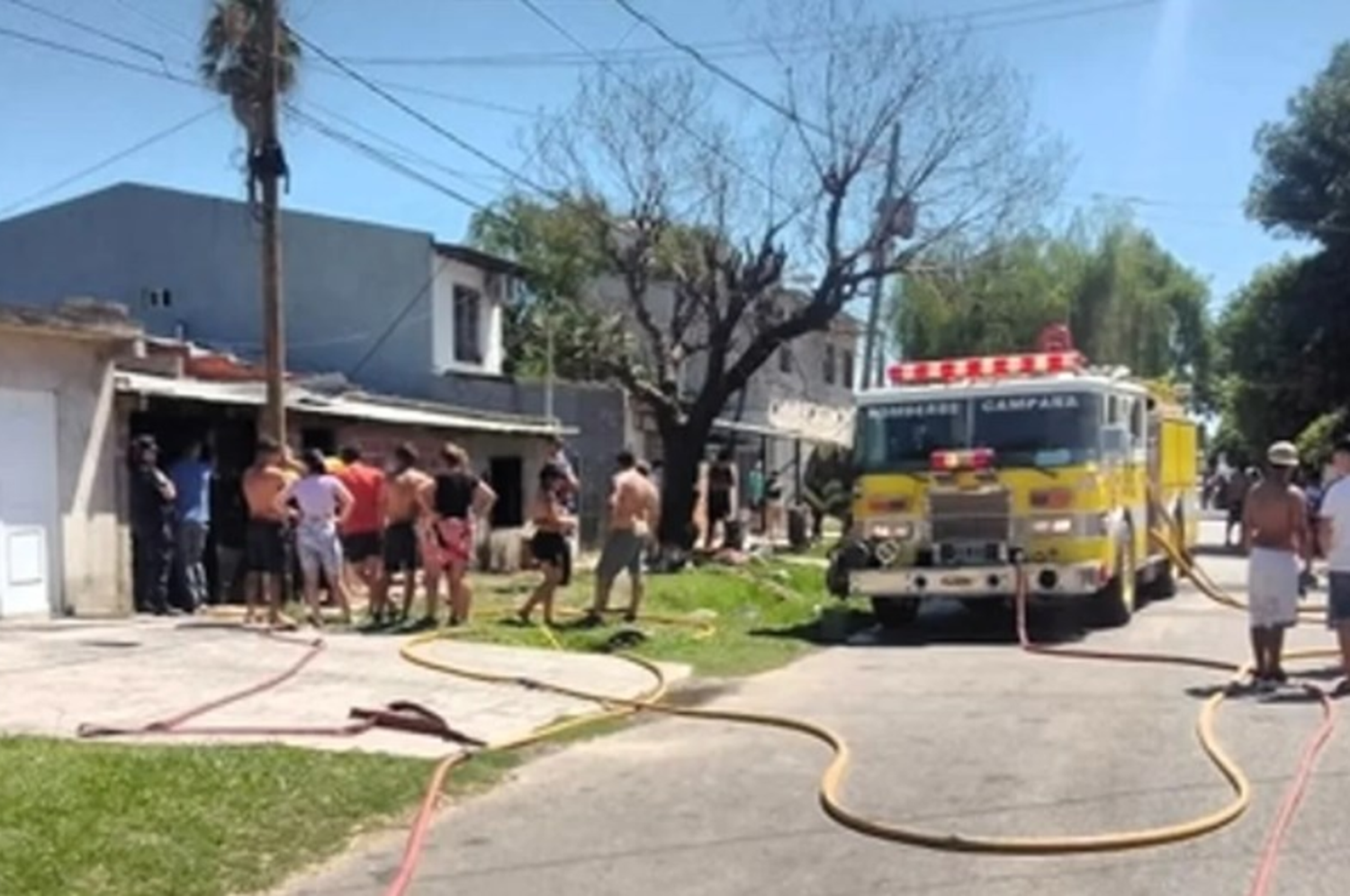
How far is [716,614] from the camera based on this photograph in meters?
18.0

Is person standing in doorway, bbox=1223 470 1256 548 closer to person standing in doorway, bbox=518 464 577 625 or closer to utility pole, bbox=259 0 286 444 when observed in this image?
person standing in doorway, bbox=518 464 577 625

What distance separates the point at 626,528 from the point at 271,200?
5749 mm

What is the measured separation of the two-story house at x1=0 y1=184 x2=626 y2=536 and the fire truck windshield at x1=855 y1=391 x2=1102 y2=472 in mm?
14085

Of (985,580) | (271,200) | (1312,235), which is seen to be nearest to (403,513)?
(271,200)

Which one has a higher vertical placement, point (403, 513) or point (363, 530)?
point (403, 513)

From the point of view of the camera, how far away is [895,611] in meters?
17.4

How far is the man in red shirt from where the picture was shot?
15445 mm

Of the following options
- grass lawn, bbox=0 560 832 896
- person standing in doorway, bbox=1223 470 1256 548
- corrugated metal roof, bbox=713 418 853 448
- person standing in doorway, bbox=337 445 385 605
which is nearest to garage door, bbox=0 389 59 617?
person standing in doorway, bbox=337 445 385 605

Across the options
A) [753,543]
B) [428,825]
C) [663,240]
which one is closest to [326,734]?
[428,825]

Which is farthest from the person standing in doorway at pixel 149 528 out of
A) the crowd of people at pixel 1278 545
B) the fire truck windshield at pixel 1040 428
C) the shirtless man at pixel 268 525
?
the crowd of people at pixel 1278 545

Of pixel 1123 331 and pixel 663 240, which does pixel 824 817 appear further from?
pixel 1123 331

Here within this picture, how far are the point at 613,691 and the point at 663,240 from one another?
1637cm

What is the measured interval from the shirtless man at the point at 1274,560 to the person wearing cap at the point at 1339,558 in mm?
282

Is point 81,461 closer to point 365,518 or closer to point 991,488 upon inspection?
point 365,518
